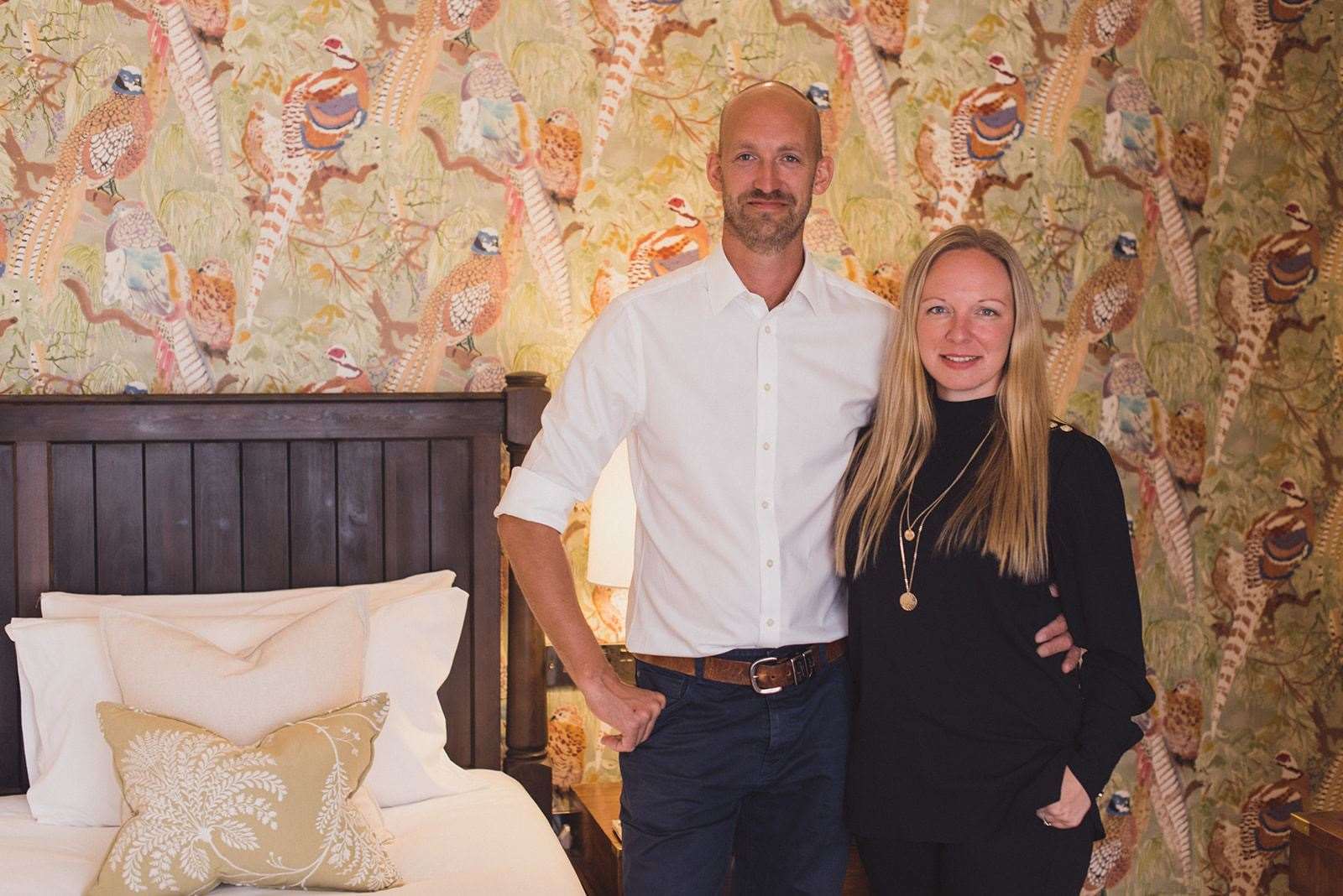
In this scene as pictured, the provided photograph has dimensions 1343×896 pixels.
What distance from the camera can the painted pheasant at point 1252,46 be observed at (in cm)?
298

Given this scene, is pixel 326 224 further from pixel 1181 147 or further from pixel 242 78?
pixel 1181 147

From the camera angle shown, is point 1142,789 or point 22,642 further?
point 1142,789

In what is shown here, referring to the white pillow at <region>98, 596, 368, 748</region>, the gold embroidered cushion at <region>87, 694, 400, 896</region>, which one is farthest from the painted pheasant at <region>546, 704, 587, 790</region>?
the gold embroidered cushion at <region>87, 694, 400, 896</region>

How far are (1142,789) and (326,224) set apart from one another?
7.93ft

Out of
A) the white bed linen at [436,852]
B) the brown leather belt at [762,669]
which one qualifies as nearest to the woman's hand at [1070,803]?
the brown leather belt at [762,669]

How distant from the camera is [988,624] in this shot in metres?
1.75

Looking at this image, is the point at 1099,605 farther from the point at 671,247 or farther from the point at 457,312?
the point at 457,312

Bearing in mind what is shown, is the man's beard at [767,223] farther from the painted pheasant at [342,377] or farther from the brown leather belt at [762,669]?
the painted pheasant at [342,377]

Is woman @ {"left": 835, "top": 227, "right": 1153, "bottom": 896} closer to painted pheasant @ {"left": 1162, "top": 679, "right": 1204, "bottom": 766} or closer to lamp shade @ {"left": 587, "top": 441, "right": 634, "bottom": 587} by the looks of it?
lamp shade @ {"left": 587, "top": 441, "right": 634, "bottom": 587}

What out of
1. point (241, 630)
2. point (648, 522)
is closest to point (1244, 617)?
point (648, 522)

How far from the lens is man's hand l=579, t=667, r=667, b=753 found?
184cm

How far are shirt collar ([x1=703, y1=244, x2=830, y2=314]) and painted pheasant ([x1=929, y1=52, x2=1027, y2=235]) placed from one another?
3.19ft

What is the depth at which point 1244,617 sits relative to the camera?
3.04 m

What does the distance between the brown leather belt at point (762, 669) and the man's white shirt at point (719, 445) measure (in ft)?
0.07
